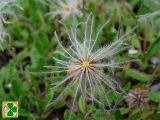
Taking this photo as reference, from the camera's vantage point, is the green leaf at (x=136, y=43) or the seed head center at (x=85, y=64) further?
the green leaf at (x=136, y=43)

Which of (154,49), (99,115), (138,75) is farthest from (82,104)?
(154,49)

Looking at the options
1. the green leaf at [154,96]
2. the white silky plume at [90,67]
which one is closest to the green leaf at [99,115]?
the white silky plume at [90,67]

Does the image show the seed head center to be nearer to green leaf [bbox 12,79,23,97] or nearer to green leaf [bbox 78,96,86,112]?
green leaf [bbox 78,96,86,112]

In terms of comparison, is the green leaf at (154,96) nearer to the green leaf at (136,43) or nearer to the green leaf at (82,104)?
the green leaf at (82,104)

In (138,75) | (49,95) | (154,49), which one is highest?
(154,49)

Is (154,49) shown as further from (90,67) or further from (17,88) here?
(17,88)

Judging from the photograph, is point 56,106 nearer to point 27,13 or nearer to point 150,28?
point 150,28

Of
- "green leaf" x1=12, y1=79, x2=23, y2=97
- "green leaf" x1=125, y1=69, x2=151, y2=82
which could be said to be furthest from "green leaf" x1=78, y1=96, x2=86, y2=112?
"green leaf" x1=12, y1=79, x2=23, y2=97

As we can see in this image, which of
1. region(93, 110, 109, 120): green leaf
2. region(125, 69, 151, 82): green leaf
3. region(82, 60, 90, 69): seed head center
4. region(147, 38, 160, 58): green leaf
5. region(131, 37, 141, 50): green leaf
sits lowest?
region(93, 110, 109, 120): green leaf
